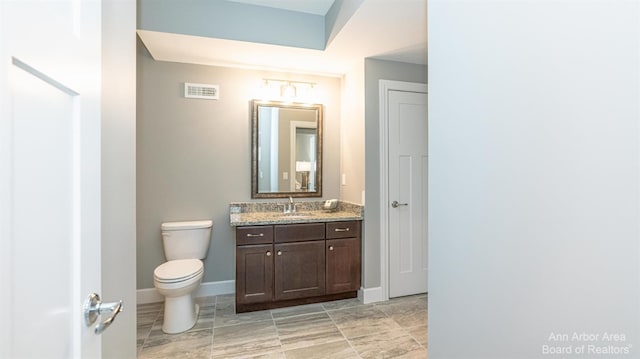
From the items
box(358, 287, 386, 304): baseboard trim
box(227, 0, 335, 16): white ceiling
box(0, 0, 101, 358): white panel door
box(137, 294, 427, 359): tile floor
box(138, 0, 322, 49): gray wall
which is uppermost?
box(227, 0, 335, 16): white ceiling

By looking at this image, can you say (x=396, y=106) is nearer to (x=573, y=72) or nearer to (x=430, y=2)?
(x=430, y=2)

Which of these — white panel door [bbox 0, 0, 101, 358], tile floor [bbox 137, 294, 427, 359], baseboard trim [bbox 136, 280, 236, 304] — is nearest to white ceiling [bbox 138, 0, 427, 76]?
white panel door [bbox 0, 0, 101, 358]

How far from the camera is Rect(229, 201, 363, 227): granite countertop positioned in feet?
8.72

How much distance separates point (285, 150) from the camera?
3203mm

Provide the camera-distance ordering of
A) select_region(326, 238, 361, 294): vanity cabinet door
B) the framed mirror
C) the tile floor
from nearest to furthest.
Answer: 1. the tile floor
2. select_region(326, 238, 361, 294): vanity cabinet door
3. the framed mirror

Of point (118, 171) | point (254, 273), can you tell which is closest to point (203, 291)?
point (254, 273)

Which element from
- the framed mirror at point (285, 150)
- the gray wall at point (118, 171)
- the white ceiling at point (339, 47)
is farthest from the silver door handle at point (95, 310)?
the framed mirror at point (285, 150)

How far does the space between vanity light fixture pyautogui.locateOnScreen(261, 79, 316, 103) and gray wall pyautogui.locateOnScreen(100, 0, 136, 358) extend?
6.37ft

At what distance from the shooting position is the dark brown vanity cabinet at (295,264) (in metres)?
2.59

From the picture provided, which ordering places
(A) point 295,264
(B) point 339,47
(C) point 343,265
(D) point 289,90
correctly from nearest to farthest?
1. (B) point 339,47
2. (A) point 295,264
3. (C) point 343,265
4. (D) point 289,90

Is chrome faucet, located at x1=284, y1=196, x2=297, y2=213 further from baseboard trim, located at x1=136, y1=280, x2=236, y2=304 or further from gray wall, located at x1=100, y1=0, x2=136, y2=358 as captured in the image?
gray wall, located at x1=100, y1=0, x2=136, y2=358

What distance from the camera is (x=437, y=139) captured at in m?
1.16

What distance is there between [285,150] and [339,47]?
120 centimetres

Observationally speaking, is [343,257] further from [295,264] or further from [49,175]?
[49,175]
